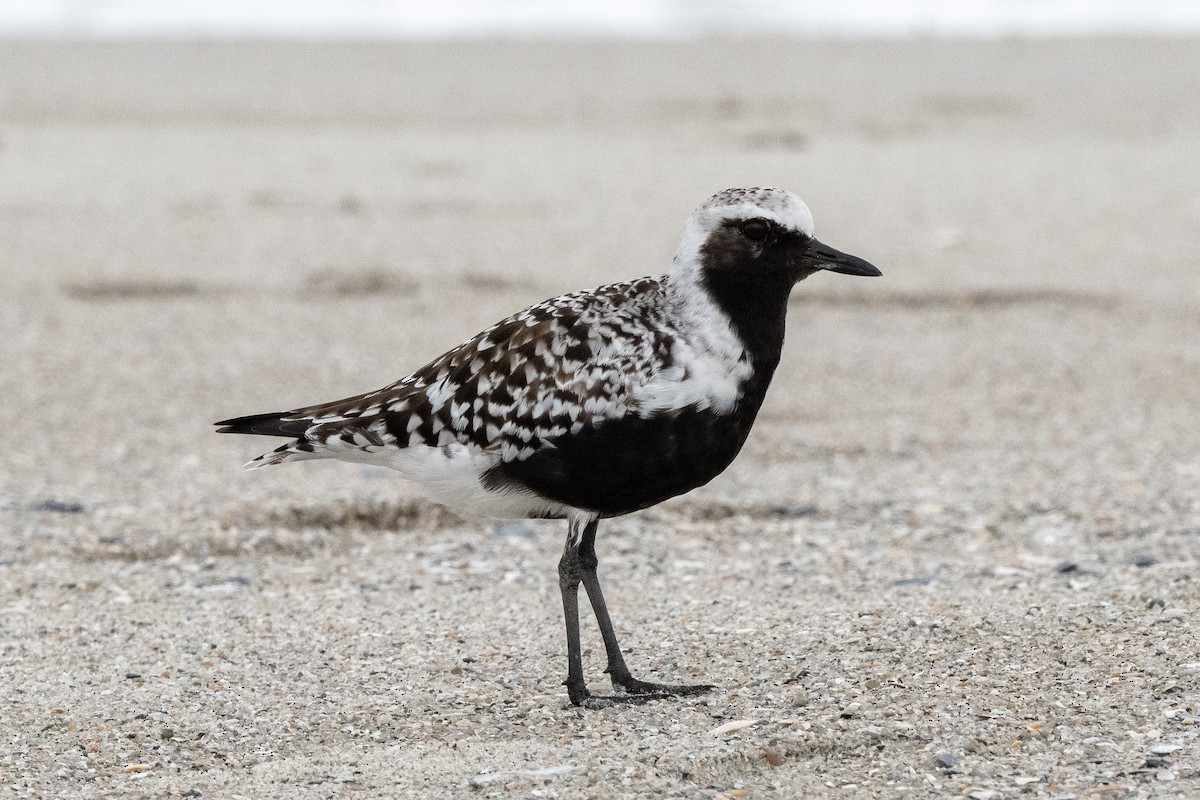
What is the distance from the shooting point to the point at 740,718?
14.4 feet

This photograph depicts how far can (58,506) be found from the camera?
6754 mm

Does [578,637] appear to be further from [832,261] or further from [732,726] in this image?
[832,261]

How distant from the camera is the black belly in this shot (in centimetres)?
419

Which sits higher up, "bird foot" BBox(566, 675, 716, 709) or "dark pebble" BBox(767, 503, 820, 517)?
"dark pebble" BBox(767, 503, 820, 517)

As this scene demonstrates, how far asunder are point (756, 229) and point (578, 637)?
4.15 feet

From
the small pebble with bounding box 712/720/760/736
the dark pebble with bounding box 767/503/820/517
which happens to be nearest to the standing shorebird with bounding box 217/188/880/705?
the small pebble with bounding box 712/720/760/736

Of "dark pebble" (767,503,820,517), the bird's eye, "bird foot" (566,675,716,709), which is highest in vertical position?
the bird's eye

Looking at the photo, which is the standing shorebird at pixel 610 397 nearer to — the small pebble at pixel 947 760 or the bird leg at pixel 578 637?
the bird leg at pixel 578 637

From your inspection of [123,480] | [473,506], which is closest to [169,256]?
[123,480]

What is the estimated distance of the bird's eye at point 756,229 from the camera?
4305mm

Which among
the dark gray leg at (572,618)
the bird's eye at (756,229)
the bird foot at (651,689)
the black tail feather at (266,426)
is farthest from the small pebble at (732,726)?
the black tail feather at (266,426)

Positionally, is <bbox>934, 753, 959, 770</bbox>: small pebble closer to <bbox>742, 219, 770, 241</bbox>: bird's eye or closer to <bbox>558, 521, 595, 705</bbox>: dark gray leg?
<bbox>558, 521, 595, 705</bbox>: dark gray leg

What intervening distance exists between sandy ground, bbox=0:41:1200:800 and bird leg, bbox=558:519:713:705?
0.29 feet

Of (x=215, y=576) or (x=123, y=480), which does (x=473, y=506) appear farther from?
(x=123, y=480)
